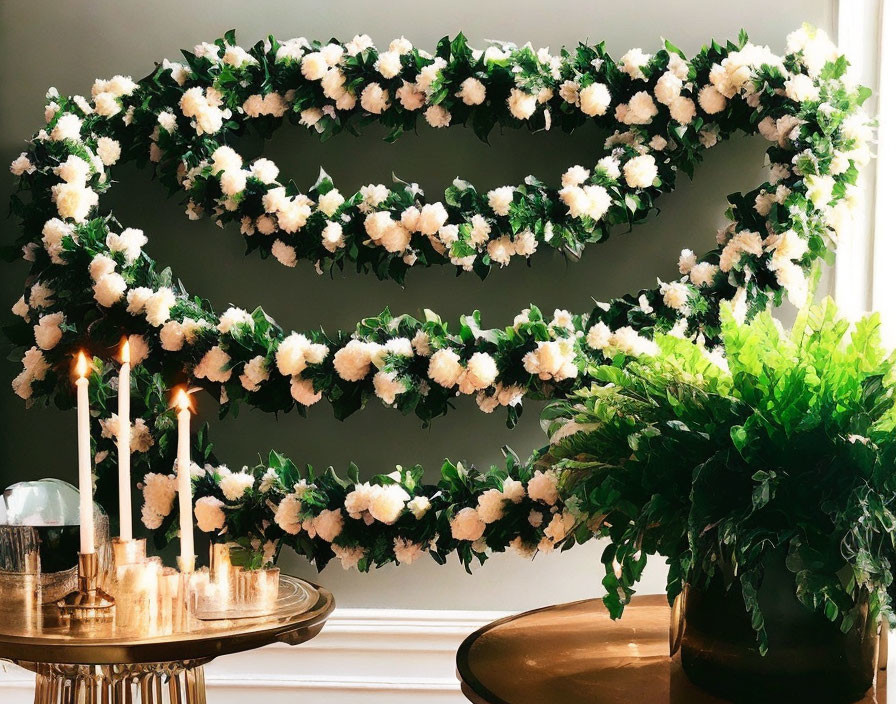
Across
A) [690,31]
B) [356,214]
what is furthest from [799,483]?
[690,31]

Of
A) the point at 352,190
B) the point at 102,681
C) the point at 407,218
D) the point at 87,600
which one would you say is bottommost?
the point at 102,681

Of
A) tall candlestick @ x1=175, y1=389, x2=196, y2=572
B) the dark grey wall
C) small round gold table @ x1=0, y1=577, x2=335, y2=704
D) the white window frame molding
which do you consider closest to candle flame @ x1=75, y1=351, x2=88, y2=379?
tall candlestick @ x1=175, y1=389, x2=196, y2=572

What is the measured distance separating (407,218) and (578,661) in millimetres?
927

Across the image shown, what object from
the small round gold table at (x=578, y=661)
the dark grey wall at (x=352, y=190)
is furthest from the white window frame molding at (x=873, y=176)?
the small round gold table at (x=578, y=661)

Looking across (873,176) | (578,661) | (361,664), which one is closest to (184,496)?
(578,661)

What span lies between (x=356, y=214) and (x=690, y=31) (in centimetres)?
80

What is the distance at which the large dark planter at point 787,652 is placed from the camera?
990mm

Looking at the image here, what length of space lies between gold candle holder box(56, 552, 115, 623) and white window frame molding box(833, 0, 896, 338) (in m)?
1.51

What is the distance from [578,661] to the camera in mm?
1199

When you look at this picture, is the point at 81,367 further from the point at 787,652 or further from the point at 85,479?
the point at 787,652

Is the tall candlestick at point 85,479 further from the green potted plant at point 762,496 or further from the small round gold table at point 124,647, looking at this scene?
the green potted plant at point 762,496

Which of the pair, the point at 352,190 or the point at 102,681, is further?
the point at 352,190

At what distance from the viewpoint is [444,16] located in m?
1.93

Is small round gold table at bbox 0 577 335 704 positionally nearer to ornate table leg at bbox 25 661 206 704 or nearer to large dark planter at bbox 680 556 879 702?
ornate table leg at bbox 25 661 206 704
